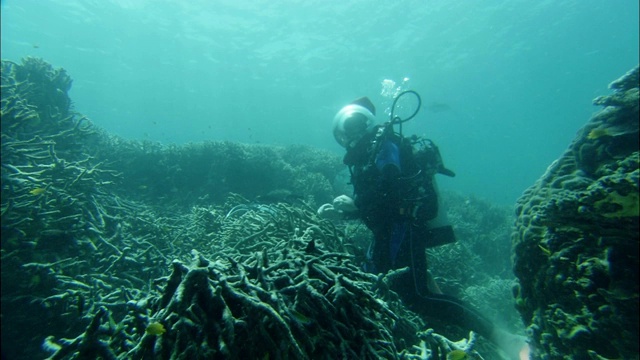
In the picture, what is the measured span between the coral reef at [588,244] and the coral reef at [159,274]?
3.42 feet

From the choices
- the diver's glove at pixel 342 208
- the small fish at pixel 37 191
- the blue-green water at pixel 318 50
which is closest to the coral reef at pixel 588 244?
the diver's glove at pixel 342 208

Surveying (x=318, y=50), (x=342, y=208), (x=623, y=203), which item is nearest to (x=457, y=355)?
(x=623, y=203)

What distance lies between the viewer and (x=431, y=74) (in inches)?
1822

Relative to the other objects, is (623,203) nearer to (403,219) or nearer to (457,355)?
(457,355)

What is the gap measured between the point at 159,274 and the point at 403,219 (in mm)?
3974

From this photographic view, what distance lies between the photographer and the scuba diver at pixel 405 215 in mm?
4465

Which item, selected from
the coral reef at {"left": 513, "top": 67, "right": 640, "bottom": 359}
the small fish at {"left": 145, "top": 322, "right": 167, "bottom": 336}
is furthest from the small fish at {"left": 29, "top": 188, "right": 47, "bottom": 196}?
the coral reef at {"left": 513, "top": 67, "right": 640, "bottom": 359}

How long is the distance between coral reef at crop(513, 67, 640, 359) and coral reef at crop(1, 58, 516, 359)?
1041 millimetres

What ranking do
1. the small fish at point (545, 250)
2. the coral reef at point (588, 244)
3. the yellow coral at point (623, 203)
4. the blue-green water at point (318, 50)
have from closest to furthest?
the yellow coral at point (623, 203) < the coral reef at point (588, 244) < the small fish at point (545, 250) < the blue-green water at point (318, 50)

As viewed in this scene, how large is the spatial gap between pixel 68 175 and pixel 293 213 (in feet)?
13.6

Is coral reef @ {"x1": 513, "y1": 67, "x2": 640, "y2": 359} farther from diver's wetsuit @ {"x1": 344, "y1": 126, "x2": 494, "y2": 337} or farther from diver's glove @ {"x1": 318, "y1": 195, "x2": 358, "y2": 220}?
diver's glove @ {"x1": 318, "y1": 195, "x2": 358, "y2": 220}

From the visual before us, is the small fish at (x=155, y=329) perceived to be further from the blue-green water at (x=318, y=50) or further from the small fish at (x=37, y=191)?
the blue-green water at (x=318, y=50)

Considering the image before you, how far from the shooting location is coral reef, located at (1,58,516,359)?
2.01 m

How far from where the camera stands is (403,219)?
4.79 m
